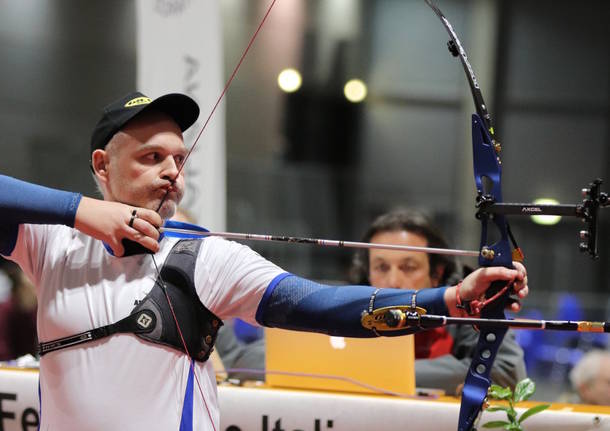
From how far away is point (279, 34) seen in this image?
8.44 m

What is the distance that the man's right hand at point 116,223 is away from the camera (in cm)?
152

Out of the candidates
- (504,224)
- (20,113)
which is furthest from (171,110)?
(20,113)

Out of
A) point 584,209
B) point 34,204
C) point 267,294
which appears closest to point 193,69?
point 34,204

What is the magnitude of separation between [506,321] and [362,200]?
7506 millimetres

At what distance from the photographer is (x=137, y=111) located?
164 cm

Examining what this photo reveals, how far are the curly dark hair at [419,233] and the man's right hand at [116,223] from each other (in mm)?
1474

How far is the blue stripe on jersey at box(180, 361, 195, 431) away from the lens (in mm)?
1535

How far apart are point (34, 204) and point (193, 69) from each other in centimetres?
204

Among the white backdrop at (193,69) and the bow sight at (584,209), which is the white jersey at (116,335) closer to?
the bow sight at (584,209)

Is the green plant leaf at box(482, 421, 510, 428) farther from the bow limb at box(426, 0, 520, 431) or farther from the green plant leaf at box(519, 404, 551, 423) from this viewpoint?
the bow limb at box(426, 0, 520, 431)

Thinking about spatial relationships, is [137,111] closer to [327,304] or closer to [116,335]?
[116,335]

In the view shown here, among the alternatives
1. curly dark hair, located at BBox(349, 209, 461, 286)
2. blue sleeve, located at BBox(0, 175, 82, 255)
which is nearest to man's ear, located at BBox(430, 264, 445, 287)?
curly dark hair, located at BBox(349, 209, 461, 286)

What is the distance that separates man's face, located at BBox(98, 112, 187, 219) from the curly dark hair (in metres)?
1.36

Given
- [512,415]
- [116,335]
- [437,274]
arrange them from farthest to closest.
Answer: [437,274], [512,415], [116,335]
